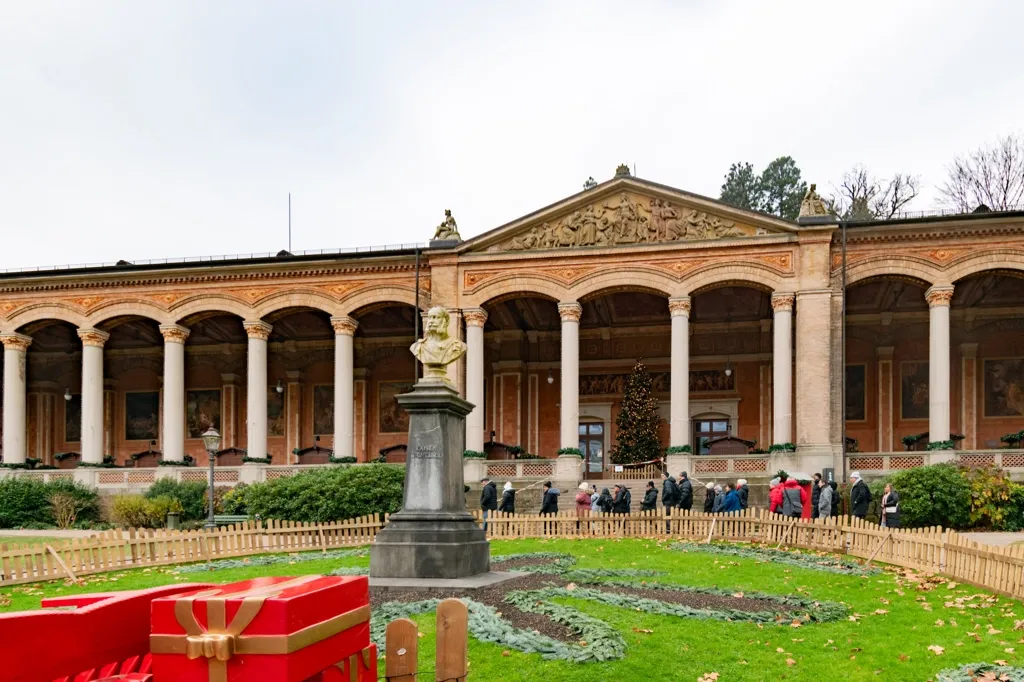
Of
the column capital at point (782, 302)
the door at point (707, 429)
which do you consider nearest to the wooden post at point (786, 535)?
the column capital at point (782, 302)

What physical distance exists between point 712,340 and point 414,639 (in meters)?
35.2

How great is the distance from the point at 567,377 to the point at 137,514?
48.2 feet

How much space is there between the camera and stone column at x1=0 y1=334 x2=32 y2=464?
3675 centimetres

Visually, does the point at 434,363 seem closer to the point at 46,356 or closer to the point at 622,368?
the point at 622,368

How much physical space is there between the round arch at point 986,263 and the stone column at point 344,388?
20.7 m

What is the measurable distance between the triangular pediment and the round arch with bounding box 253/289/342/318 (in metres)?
5.74

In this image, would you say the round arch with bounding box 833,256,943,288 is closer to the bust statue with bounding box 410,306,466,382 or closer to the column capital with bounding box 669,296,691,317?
the column capital with bounding box 669,296,691,317

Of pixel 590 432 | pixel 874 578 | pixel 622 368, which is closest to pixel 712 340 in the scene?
pixel 622 368

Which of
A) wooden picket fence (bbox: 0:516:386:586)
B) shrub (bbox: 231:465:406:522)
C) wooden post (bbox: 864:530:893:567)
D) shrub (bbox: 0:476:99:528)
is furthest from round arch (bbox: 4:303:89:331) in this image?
wooden post (bbox: 864:530:893:567)

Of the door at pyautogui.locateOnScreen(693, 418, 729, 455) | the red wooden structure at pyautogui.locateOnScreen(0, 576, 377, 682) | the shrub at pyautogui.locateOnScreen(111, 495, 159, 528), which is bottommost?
the shrub at pyautogui.locateOnScreen(111, 495, 159, 528)

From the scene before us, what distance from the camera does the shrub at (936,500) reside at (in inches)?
947

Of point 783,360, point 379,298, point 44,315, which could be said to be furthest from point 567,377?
point 44,315

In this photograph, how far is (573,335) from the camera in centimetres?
3347

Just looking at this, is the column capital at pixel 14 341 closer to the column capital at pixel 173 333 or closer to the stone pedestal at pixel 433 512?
the column capital at pixel 173 333
